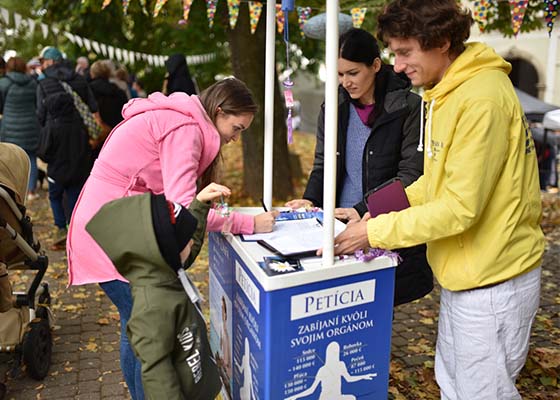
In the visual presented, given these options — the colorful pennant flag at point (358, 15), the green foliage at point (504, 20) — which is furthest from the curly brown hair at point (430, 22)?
the green foliage at point (504, 20)

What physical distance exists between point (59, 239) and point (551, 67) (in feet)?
58.7

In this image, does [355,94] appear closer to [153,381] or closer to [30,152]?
[153,381]

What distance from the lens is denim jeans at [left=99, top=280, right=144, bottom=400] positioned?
92.3 inches

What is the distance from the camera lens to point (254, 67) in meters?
7.42

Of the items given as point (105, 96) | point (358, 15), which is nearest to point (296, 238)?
point (358, 15)

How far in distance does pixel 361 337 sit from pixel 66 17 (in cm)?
875

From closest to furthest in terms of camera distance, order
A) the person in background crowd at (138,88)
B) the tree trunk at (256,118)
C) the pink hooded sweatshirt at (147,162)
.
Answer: the pink hooded sweatshirt at (147,162) → the tree trunk at (256,118) → the person in background crowd at (138,88)

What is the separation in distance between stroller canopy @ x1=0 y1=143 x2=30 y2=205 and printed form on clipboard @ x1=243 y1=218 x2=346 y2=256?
5.92ft

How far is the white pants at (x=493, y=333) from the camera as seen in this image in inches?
72.9

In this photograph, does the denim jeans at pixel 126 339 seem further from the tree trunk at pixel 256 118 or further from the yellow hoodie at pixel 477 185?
the tree trunk at pixel 256 118

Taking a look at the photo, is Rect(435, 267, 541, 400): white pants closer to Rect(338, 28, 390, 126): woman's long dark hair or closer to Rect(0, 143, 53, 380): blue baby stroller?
Rect(338, 28, 390, 126): woman's long dark hair

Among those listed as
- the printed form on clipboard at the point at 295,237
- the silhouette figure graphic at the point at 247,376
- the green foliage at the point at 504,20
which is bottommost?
the silhouette figure graphic at the point at 247,376

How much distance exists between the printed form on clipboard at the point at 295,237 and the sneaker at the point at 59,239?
4.54m

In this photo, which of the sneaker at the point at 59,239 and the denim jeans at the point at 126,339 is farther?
the sneaker at the point at 59,239
